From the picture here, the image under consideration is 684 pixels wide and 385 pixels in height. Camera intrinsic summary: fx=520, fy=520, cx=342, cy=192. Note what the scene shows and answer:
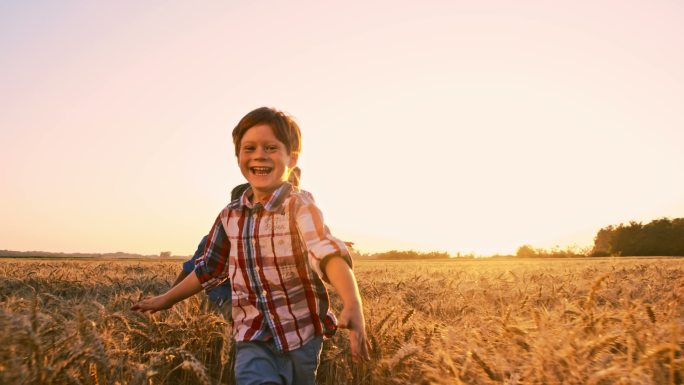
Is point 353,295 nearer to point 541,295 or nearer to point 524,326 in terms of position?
point 524,326

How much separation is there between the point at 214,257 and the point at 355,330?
1.16 metres

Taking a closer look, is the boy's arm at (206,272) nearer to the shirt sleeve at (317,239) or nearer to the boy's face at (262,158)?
the boy's face at (262,158)

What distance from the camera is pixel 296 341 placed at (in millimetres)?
2453

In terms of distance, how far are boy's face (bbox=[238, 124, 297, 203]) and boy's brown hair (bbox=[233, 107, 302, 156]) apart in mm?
28

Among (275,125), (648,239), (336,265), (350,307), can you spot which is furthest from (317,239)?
(648,239)

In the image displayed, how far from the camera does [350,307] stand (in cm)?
212

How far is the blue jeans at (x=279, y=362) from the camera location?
93.0 inches

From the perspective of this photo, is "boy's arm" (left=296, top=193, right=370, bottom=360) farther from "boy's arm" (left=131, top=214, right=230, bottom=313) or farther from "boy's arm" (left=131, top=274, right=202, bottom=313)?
"boy's arm" (left=131, top=274, right=202, bottom=313)

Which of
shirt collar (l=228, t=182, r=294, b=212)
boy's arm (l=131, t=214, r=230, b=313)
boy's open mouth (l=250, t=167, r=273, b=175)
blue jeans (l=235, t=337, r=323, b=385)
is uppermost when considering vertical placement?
boy's open mouth (l=250, t=167, r=273, b=175)

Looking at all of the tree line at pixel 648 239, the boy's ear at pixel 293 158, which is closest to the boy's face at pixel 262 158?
the boy's ear at pixel 293 158

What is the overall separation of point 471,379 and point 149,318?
79.2 inches

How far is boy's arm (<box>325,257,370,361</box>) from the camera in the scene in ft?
6.75

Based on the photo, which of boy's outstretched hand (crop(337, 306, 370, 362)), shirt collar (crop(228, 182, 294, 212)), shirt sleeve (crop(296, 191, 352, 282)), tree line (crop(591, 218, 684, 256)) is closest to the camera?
boy's outstretched hand (crop(337, 306, 370, 362))

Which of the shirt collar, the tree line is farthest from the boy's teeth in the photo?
the tree line
